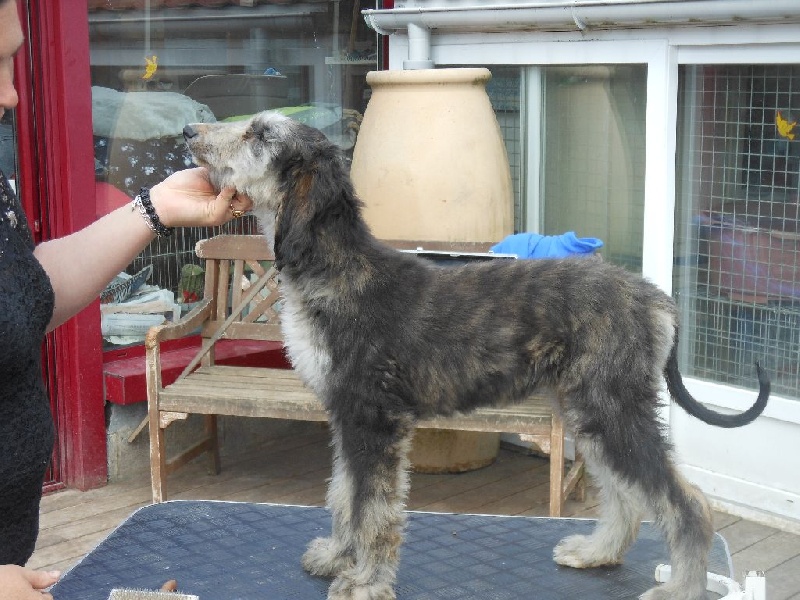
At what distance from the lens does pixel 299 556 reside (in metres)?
3.32

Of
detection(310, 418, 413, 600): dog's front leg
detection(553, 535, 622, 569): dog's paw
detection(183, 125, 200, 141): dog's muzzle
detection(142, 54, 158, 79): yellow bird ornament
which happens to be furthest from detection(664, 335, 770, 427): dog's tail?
detection(142, 54, 158, 79): yellow bird ornament

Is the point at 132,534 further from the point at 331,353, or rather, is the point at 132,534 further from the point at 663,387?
the point at 663,387

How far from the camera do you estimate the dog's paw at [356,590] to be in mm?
2953

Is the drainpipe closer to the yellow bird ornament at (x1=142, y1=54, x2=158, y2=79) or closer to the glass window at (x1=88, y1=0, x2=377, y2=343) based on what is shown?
the glass window at (x1=88, y1=0, x2=377, y2=343)

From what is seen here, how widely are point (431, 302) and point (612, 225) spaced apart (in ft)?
10.0

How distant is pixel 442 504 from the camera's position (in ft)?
18.3

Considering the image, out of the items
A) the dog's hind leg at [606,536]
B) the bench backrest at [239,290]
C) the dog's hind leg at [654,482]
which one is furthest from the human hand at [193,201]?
the bench backrest at [239,290]

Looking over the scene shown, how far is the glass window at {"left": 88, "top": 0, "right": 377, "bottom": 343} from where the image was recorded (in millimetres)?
5773

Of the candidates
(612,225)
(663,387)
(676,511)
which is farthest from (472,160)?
(676,511)

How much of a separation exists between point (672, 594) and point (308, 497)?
2.95 m

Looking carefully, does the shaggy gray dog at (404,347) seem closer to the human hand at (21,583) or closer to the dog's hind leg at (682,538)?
the dog's hind leg at (682,538)

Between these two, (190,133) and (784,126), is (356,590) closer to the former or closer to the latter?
(190,133)

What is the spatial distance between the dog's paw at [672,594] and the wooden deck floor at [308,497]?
165cm

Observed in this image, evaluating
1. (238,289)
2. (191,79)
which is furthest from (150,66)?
(238,289)
